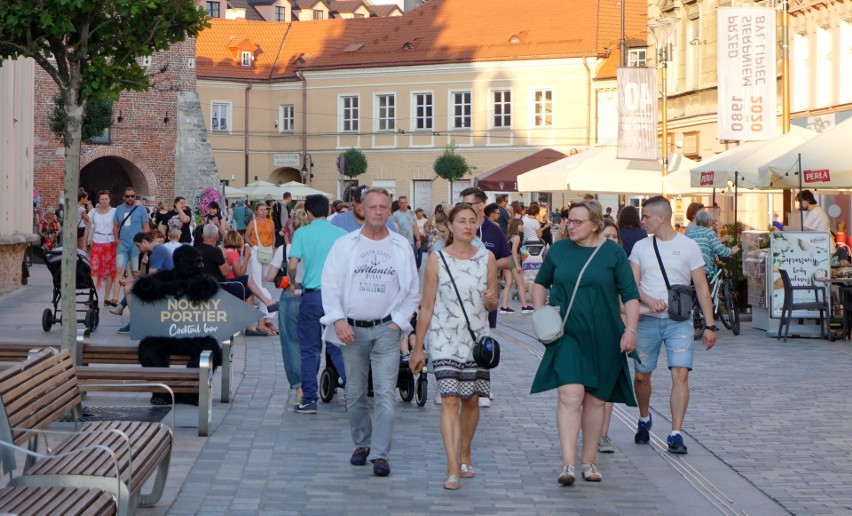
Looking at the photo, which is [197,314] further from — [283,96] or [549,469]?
[283,96]

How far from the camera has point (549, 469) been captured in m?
8.81

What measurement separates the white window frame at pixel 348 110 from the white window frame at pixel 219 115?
615cm

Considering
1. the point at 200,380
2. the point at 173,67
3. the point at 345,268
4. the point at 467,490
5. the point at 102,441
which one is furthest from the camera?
the point at 173,67

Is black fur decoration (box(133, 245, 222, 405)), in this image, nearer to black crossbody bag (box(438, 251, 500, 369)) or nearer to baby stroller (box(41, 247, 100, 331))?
black crossbody bag (box(438, 251, 500, 369))

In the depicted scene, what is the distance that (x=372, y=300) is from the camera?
8.71m

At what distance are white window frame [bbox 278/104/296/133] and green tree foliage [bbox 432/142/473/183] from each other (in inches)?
429

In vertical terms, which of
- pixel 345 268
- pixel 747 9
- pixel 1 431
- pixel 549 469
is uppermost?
pixel 747 9

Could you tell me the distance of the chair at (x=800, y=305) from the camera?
1806 cm

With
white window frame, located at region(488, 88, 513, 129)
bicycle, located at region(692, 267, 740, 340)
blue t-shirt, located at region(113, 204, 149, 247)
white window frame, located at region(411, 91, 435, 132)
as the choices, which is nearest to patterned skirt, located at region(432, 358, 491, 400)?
bicycle, located at region(692, 267, 740, 340)

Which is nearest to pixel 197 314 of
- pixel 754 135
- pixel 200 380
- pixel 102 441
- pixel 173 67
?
pixel 200 380

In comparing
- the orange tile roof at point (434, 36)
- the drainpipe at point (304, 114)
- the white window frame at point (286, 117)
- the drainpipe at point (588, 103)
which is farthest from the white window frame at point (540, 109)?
the white window frame at point (286, 117)

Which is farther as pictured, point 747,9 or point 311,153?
point 311,153

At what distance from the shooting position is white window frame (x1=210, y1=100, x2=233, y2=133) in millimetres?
70312

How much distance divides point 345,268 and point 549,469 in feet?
5.89
